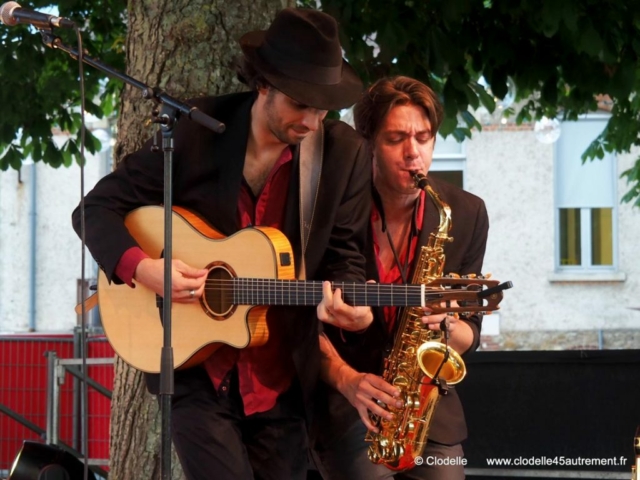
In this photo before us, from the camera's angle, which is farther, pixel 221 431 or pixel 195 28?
pixel 195 28

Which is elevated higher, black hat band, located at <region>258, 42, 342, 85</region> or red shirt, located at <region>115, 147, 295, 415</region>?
black hat band, located at <region>258, 42, 342, 85</region>

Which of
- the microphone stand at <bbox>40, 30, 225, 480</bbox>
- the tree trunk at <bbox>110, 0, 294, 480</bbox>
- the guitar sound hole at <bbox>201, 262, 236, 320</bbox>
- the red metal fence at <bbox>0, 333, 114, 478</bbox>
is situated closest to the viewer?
the microphone stand at <bbox>40, 30, 225, 480</bbox>

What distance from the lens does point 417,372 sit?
12.6 ft

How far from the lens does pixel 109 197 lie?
3643 mm

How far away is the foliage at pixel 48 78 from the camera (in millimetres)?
7738

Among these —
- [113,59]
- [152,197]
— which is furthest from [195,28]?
[113,59]

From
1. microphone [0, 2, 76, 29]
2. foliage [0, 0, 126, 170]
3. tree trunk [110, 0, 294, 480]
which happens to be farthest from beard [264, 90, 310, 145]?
foliage [0, 0, 126, 170]

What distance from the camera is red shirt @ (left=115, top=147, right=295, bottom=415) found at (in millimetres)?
3482

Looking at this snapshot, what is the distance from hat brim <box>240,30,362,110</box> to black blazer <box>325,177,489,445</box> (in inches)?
20.4

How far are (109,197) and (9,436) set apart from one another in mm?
5166

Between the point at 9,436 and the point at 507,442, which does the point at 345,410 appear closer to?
the point at 507,442

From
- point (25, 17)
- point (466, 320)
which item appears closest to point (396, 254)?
point (466, 320)

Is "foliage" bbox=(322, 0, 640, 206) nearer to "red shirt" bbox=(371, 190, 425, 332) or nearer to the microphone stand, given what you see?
"red shirt" bbox=(371, 190, 425, 332)

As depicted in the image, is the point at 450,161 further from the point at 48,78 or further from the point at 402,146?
the point at 402,146
